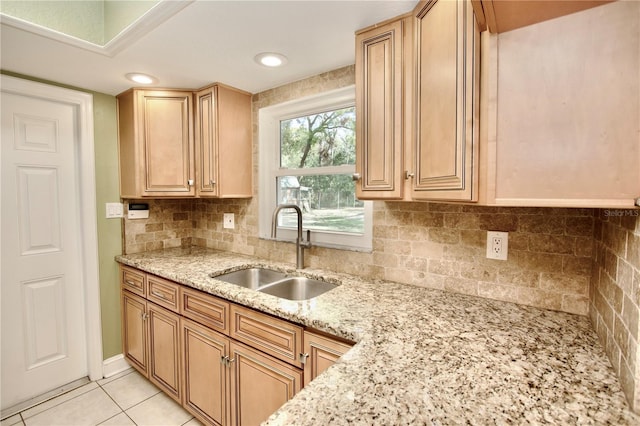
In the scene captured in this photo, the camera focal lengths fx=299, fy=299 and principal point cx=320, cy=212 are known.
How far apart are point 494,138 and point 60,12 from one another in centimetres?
207

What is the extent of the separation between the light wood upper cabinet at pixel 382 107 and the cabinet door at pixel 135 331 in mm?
1860

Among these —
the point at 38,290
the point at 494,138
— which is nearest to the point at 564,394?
the point at 494,138

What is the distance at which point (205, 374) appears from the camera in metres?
1.71

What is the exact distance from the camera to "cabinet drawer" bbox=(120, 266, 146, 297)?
84.2 inches

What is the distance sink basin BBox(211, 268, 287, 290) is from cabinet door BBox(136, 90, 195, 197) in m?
0.76

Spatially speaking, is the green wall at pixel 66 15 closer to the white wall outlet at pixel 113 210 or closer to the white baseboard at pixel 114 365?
the white wall outlet at pixel 113 210

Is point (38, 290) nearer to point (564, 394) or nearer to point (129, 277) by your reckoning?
point (129, 277)

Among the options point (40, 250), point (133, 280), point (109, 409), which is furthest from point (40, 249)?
point (109, 409)

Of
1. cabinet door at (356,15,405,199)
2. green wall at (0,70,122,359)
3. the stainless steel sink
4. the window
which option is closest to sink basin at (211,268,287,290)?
the stainless steel sink

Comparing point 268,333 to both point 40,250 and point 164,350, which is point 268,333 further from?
point 40,250

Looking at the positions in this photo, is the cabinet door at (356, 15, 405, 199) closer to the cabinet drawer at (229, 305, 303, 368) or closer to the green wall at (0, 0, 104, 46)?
the cabinet drawer at (229, 305, 303, 368)

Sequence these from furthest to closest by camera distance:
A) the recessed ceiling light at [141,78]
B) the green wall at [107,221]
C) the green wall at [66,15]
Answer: the green wall at [107,221] < the recessed ceiling light at [141,78] < the green wall at [66,15]

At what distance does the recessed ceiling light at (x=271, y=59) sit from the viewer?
1.65m

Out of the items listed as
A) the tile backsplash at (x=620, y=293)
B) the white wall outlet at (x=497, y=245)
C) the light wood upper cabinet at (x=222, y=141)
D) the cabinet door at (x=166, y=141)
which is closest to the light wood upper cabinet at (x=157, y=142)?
the cabinet door at (x=166, y=141)
